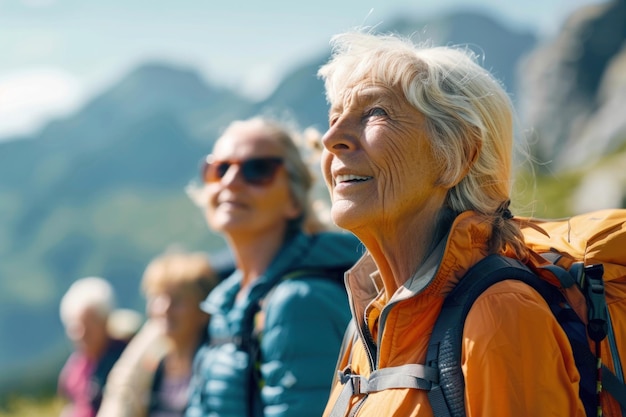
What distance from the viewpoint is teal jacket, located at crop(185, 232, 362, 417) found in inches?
137

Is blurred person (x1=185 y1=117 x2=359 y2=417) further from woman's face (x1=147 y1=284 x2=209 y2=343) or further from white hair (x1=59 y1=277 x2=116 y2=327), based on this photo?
white hair (x1=59 y1=277 x2=116 y2=327)

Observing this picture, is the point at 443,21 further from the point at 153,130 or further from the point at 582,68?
the point at 153,130

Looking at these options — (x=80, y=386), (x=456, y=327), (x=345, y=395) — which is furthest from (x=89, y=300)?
(x=456, y=327)

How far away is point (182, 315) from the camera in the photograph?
16.6 feet

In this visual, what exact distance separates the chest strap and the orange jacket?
0.02 metres

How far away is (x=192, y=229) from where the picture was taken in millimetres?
26234

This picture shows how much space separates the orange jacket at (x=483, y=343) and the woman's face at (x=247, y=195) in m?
1.94

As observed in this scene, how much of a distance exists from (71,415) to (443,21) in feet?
96.5

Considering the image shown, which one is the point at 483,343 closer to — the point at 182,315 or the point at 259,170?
the point at 259,170

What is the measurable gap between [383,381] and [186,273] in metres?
3.18

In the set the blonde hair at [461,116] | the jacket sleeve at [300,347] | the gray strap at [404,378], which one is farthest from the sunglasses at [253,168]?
the gray strap at [404,378]

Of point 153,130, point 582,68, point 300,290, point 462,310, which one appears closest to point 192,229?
point 153,130

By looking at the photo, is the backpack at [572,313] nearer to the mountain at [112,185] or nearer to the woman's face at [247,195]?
the woman's face at [247,195]

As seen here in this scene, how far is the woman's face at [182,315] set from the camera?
199 inches
